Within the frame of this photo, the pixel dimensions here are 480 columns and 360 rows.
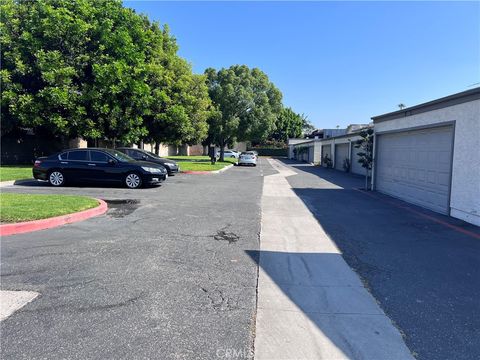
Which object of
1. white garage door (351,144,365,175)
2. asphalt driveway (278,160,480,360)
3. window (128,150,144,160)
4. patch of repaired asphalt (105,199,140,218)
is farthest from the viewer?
white garage door (351,144,365,175)

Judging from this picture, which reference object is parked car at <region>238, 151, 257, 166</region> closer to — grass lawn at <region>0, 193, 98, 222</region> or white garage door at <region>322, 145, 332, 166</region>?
white garage door at <region>322, 145, 332, 166</region>

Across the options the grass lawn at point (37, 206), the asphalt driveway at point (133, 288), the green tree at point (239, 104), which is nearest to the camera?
the asphalt driveway at point (133, 288)

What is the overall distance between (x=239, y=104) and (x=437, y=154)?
2655 cm

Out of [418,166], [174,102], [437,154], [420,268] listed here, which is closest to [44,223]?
[420,268]

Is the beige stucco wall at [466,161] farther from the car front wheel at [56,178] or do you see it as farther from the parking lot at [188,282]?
the car front wheel at [56,178]

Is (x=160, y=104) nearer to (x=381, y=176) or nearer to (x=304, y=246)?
(x=381, y=176)

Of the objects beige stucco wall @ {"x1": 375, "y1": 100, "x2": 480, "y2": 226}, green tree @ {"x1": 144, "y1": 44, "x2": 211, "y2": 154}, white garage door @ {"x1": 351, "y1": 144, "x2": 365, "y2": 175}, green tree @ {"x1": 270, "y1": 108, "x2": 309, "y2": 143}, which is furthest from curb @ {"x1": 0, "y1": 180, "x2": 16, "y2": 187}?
green tree @ {"x1": 270, "y1": 108, "x2": 309, "y2": 143}

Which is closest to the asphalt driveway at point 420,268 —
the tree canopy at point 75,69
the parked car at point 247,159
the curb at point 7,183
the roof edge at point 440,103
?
the roof edge at point 440,103

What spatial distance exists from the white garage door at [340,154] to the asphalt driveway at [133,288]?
22500 millimetres

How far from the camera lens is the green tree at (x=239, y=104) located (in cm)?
3431

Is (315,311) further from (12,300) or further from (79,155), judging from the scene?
(79,155)

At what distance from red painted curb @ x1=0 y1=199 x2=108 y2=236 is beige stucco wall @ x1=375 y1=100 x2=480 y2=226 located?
869 centimetres

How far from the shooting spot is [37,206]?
7660mm

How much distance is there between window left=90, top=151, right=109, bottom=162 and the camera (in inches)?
497
